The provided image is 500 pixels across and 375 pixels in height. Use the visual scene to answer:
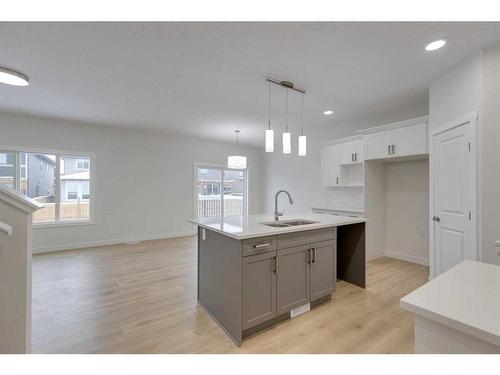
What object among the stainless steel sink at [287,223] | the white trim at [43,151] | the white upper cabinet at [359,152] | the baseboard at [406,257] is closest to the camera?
the stainless steel sink at [287,223]

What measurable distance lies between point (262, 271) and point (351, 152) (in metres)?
3.31

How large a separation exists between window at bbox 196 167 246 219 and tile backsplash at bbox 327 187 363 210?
3.07 metres

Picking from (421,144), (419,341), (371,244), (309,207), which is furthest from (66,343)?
(309,207)

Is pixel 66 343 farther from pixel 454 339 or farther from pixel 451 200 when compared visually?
pixel 451 200

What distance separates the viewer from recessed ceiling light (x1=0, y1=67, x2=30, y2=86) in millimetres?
2652

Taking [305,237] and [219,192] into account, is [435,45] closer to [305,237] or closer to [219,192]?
[305,237]

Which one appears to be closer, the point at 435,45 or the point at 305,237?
the point at 435,45

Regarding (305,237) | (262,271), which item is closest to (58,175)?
(262,271)

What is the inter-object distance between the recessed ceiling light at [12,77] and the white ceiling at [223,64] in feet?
0.33

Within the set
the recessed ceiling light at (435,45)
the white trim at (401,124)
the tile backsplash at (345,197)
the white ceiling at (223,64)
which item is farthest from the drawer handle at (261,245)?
the tile backsplash at (345,197)

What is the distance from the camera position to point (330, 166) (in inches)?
195

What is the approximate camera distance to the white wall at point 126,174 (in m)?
4.75

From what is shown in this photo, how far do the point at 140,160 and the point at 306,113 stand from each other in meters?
4.00

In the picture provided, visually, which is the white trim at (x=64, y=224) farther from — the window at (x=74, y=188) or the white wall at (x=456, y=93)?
the white wall at (x=456, y=93)
